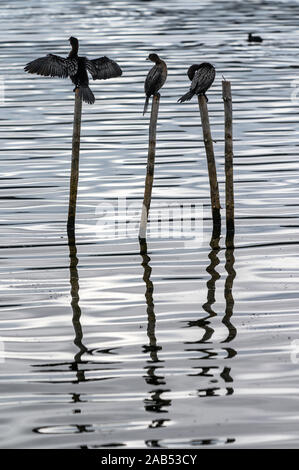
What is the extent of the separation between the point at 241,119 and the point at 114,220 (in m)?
11.8

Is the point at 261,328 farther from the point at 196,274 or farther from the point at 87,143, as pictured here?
the point at 87,143

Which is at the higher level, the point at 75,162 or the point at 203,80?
the point at 203,80

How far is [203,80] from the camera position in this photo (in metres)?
18.9

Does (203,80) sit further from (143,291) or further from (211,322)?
(211,322)

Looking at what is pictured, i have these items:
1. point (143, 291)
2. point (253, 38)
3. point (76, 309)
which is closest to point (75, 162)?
point (143, 291)

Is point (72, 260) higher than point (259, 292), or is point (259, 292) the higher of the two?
point (72, 260)

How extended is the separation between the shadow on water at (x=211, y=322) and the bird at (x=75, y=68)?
11.7ft

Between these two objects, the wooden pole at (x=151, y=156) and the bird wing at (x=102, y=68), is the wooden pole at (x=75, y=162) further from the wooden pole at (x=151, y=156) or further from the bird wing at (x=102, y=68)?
the wooden pole at (x=151, y=156)

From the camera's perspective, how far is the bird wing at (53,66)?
18.7 m

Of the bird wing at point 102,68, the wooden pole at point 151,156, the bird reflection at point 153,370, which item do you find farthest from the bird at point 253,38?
the bird reflection at point 153,370

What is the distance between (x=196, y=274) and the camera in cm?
1734

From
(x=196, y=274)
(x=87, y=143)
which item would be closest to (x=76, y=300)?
(x=196, y=274)

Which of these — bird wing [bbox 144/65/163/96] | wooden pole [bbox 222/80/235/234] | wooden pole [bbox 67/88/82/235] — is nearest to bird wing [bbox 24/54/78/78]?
wooden pole [bbox 67/88/82/235]

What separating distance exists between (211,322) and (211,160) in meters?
5.16
